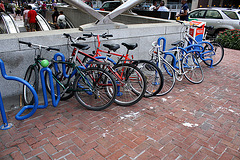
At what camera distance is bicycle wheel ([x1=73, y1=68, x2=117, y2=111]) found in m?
3.87

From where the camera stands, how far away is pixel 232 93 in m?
4.93

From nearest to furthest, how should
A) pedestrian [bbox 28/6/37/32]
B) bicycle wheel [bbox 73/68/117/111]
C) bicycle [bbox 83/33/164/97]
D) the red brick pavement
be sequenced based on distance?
the red brick pavement → bicycle wheel [bbox 73/68/117/111] → bicycle [bbox 83/33/164/97] → pedestrian [bbox 28/6/37/32]

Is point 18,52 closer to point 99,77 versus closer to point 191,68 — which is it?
point 99,77

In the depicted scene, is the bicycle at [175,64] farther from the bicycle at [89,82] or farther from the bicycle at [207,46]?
the bicycle at [89,82]

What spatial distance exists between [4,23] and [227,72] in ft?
31.4

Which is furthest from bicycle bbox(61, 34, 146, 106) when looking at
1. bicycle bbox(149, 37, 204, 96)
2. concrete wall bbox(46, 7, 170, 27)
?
concrete wall bbox(46, 7, 170, 27)

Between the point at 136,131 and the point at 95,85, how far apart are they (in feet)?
3.83

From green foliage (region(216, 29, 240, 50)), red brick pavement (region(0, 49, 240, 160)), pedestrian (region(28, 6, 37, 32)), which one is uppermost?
pedestrian (region(28, 6, 37, 32))

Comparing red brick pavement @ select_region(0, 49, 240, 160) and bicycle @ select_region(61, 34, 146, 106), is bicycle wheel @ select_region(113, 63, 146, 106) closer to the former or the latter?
bicycle @ select_region(61, 34, 146, 106)

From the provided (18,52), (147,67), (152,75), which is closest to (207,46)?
(152,75)

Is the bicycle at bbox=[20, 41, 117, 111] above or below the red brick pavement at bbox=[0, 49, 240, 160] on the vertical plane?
above

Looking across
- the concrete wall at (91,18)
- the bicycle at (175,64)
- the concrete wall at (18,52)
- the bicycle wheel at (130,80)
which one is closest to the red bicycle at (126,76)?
the bicycle wheel at (130,80)

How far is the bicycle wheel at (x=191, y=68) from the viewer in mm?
5333

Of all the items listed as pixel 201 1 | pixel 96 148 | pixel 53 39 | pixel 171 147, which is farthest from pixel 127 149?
pixel 201 1
